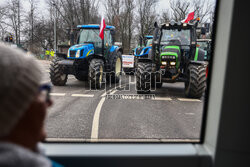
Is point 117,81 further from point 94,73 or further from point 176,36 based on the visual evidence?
point 176,36

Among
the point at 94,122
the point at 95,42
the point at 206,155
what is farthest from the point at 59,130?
the point at 95,42

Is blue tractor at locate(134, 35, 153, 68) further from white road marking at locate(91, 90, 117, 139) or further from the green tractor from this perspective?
white road marking at locate(91, 90, 117, 139)

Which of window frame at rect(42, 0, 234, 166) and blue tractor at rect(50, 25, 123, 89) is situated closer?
window frame at rect(42, 0, 234, 166)

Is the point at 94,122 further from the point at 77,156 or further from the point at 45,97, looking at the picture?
the point at 45,97

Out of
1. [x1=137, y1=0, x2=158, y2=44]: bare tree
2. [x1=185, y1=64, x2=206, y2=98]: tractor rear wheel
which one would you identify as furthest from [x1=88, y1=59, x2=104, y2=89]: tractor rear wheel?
[x1=137, y1=0, x2=158, y2=44]: bare tree

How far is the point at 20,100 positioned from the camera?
649 millimetres

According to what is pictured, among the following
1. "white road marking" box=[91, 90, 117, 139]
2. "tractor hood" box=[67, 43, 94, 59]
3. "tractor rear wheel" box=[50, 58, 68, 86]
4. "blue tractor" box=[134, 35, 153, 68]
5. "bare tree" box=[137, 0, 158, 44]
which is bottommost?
"white road marking" box=[91, 90, 117, 139]

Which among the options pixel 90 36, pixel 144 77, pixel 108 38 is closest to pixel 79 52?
pixel 90 36

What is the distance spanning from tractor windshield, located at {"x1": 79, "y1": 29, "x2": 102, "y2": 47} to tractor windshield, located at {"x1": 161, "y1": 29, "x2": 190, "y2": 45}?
332 centimetres

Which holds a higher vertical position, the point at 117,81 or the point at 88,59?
the point at 88,59

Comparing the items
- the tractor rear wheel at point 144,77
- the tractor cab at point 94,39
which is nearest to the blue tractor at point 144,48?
the tractor cab at point 94,39

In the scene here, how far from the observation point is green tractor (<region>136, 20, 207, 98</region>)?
7.27 meters

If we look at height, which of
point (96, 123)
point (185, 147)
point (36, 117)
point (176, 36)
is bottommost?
point (96, 123)

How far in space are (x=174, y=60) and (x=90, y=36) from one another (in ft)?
15.0
